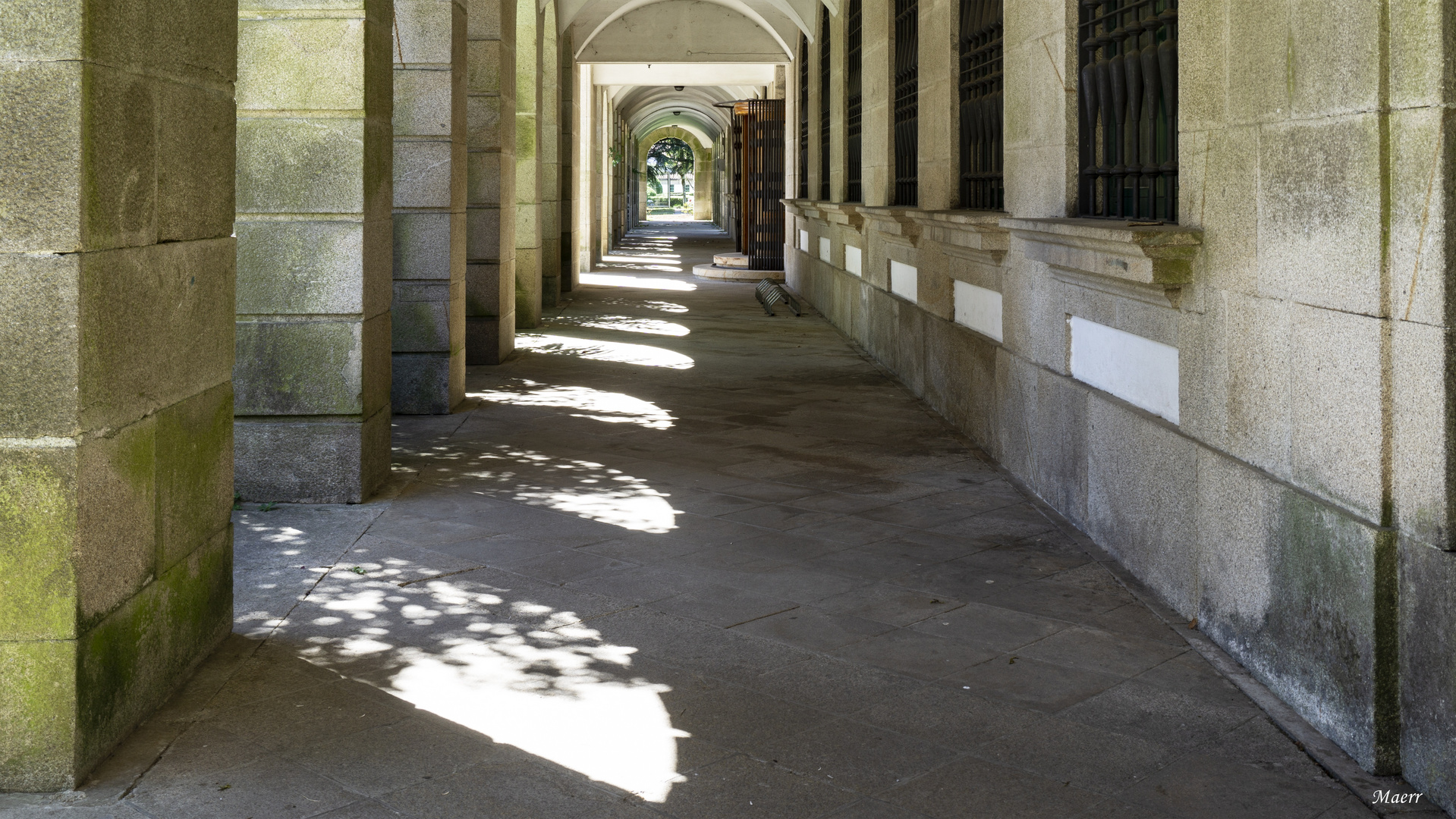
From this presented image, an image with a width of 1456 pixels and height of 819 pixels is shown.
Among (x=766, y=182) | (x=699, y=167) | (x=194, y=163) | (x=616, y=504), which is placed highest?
(x=699, y=167)

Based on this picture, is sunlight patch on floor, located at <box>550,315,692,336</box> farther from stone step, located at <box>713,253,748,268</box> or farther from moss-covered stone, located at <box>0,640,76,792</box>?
moss-covered stone, located at <box>0,640,76,792</box>

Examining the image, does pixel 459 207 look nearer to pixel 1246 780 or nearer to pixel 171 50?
pixel 171 50

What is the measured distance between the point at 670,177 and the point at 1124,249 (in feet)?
239

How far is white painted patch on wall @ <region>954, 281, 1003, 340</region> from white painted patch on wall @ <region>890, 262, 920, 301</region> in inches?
52.5

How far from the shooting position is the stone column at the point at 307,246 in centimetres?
572

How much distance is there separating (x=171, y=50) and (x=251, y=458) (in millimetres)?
2929

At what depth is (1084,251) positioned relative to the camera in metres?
4.97

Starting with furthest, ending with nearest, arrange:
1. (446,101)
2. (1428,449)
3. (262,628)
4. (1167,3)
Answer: (446,101), (1167,3), (262,628), (1428,449)

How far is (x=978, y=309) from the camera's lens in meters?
7.76

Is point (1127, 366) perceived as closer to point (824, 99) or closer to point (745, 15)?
point (824, 99)

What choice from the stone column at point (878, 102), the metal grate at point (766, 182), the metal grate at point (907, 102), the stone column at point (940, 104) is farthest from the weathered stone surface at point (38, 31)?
the metal grate at point (766, 182)

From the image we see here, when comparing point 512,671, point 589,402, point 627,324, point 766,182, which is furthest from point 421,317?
point 766,182

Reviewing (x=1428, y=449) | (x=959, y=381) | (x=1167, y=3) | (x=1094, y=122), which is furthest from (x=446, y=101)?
(x=1428, y=449)

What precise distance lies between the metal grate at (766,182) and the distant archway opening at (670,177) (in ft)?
155
